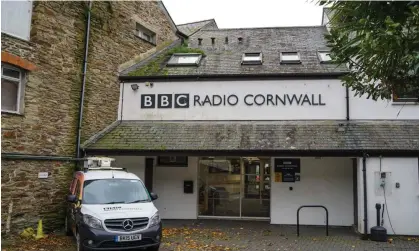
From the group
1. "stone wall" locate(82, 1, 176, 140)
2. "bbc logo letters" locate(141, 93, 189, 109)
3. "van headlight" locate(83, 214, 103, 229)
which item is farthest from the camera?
"bbc logo letters" locate(141, 93, 189, 109)

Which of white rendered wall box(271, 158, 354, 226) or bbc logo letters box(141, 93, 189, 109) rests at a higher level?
bbc logo letters box(141, 93, 189, 109)

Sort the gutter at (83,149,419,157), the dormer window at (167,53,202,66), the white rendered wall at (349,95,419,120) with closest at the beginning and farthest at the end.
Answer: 1. the gutter at (83,149,419,157)
2. the white rendered wall at (349,95,419,120)
3. the dormer window at (167,53,202,66)

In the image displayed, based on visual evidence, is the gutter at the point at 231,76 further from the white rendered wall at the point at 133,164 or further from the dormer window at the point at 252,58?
the white rendered wall at the point at 133,164

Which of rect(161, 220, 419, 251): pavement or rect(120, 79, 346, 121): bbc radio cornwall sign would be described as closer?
rect(161, 220, 419, 251): pavement

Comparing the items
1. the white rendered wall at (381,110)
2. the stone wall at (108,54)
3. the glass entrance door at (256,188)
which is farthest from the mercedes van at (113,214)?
the white rendered wall at (381,110)

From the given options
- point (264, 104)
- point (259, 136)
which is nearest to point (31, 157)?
point (259, 136)

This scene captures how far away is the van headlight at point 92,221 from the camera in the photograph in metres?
8.03

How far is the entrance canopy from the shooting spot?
1148 centimetres

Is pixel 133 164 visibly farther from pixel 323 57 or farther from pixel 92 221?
pixel 323 57

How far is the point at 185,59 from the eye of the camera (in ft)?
51.0

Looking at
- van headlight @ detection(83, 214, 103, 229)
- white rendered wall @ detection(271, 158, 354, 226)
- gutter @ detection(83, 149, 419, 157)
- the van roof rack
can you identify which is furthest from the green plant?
the van roof rack

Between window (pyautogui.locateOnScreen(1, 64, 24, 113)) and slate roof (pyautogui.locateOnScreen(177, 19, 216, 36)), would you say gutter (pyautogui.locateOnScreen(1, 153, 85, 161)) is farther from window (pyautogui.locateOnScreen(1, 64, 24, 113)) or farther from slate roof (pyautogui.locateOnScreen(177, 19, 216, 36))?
slate roof (pyautogui.locateOnScreen(177, 19, 216, 36))

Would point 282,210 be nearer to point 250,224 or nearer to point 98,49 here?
point 250,224

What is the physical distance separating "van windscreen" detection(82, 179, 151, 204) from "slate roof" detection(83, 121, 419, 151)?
276cm
